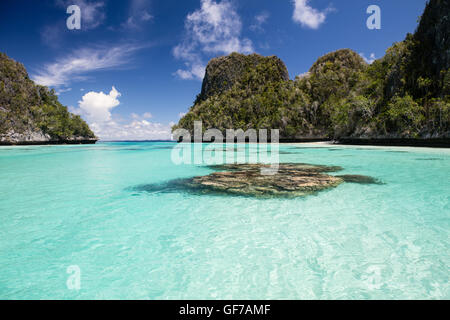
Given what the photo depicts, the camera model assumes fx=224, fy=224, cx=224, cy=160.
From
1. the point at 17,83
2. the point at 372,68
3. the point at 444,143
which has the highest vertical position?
the point at 17,83

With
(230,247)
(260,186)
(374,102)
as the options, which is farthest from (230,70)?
(230,247)

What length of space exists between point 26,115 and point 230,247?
90.1 metres

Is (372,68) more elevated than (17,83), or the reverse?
(17,83)

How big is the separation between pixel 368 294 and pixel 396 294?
317 mm

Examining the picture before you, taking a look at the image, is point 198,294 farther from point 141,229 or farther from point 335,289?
point 141,229

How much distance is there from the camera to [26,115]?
6850 centimetres

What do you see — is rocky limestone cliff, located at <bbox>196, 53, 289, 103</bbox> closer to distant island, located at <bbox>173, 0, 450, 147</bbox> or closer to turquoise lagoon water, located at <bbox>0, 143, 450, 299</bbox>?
distant island, located at <bbox>173, 0, 450, 147</bbox>

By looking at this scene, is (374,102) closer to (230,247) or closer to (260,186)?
(260,186)

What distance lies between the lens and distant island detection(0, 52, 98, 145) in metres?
63.0

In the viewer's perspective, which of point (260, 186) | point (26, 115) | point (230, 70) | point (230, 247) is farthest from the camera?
point (230, 70)

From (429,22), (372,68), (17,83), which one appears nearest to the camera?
(429,22)

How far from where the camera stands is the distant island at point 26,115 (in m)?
63.0

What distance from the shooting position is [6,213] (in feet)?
19.0
